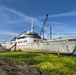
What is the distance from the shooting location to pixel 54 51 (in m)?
62.2

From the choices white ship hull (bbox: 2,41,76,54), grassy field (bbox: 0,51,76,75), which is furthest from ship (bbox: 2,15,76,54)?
grassy field (bbox: 0,51,76,75)

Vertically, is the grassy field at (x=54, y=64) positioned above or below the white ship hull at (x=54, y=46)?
below

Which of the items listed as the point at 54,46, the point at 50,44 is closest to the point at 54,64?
the point at 54,46

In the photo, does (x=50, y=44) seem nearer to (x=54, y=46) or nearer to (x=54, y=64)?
(x=54, y=46)

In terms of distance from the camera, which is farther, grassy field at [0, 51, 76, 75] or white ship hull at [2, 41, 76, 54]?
white ship hull at [2, 41, 76, 54]

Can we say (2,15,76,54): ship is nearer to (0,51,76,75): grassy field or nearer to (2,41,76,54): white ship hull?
(2,41,76,54): white ship hull

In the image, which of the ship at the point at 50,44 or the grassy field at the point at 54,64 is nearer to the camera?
the grassy field at the point at 54,64

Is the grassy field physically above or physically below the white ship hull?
below

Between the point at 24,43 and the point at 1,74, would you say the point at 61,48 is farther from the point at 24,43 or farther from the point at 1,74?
the point at 1,74

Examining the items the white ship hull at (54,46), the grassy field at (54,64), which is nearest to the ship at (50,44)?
the white ship hull at (54,46)

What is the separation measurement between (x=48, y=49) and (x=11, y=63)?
51.6 meters

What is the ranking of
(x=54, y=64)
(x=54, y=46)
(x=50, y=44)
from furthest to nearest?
(x=50, y=44) < (x=54, y=46) < (x=54, y=64)

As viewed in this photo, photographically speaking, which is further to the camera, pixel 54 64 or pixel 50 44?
pixel 50 44

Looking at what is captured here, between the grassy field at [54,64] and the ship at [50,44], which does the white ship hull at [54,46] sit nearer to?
the ship at [50,44]
